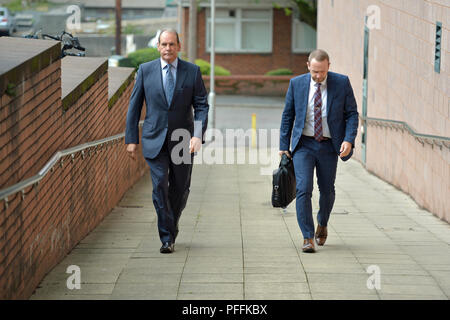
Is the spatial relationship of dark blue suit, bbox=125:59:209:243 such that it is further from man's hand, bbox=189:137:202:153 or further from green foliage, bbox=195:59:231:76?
green foliage, bbox=195:59:231:76

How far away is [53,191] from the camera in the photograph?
20.4ft

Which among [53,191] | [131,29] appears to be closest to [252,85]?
[131,29]

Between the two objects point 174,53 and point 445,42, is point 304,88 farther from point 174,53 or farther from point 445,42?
point 445,42

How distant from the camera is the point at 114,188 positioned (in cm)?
970

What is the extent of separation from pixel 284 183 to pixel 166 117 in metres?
1.24

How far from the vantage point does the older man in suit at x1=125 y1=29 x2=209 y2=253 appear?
22.0 ft

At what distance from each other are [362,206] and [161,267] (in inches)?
185

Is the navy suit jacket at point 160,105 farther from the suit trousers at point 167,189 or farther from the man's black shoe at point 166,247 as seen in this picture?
the man's black shoe at point 166,247

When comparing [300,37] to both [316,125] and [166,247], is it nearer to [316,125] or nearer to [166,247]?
[316,125]

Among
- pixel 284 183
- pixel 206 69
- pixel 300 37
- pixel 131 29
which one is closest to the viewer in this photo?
pixel 284 183

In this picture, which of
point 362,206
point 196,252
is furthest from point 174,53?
point 362,206

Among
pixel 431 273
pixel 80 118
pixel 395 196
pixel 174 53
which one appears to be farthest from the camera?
pixel 395 196

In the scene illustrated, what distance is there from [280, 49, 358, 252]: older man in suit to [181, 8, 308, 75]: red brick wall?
32.6 meters

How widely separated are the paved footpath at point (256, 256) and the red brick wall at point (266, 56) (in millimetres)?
29048
